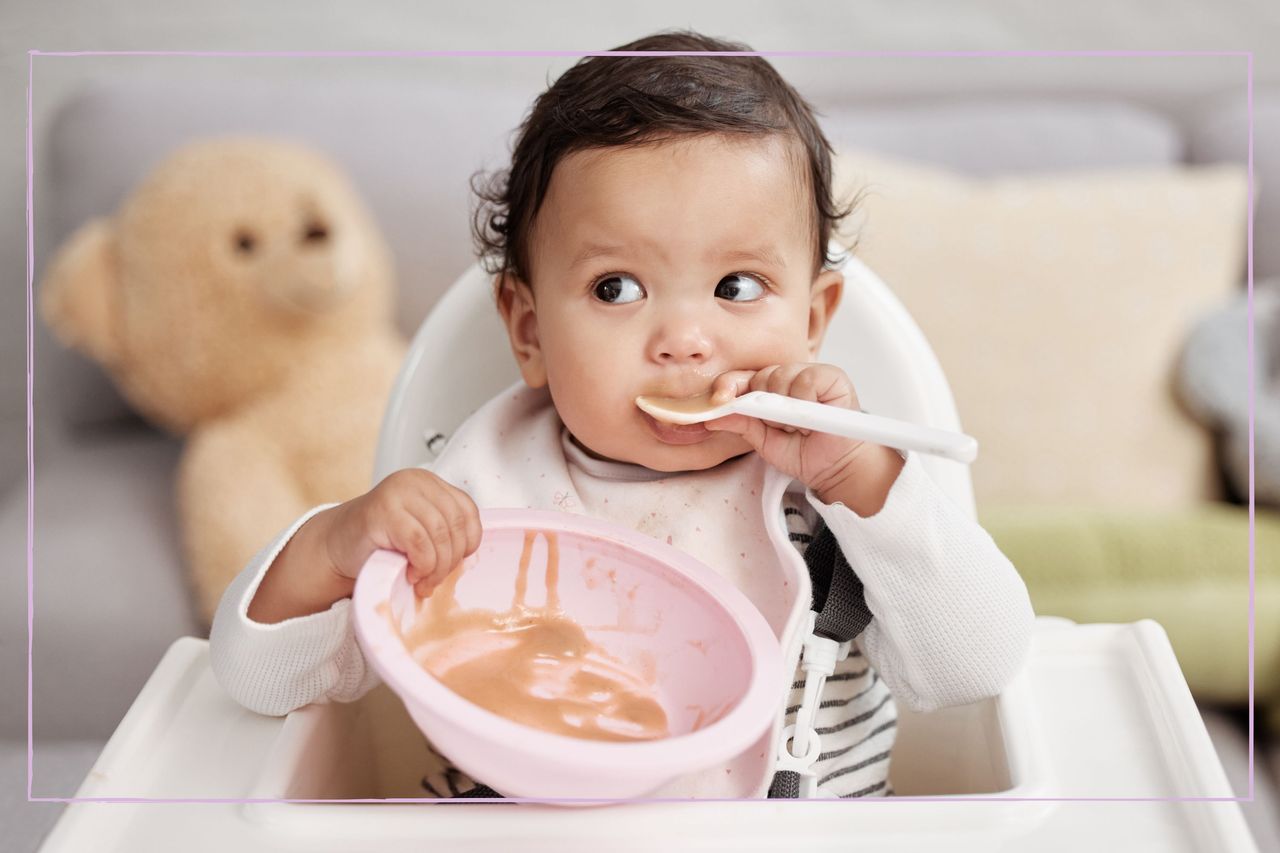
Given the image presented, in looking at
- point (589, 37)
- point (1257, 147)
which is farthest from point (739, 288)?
point (1257, 147)

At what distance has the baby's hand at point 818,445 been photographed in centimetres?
48

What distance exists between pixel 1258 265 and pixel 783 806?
321mm

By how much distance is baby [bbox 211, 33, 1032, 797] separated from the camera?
18.4 inches

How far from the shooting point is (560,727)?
1.41 feet

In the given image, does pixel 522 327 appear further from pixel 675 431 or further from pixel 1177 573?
pixel 1177 573

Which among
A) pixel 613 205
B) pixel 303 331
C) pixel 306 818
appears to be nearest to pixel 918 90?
pixel 613 205

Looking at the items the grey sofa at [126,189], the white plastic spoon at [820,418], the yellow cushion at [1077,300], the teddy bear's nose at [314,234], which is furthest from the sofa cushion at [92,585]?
the yellow cushion at [1077,300]

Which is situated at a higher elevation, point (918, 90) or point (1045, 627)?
point (918, 90)

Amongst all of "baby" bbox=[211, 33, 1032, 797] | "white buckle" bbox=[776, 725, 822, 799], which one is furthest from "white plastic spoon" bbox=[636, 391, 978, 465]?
"white buckle" bbox=[776, 725, 822, 799]

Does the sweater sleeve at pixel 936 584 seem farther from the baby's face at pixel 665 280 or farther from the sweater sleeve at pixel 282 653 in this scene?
the sweater sleeve at pixel 282 653

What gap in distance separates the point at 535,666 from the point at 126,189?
271 millimetres

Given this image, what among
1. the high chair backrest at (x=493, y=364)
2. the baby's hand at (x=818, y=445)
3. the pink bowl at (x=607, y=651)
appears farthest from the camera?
the high chair backrest at (x=493, y=364)

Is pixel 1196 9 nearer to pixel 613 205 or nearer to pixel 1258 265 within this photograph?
pixel 1258 265

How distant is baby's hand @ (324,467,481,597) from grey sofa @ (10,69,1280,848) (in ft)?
0.30
